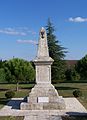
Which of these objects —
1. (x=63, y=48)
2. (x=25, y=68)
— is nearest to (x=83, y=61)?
(x=63, y=48)

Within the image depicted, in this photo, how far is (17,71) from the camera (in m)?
38.4

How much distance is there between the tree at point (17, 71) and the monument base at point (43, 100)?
18865 millimetres

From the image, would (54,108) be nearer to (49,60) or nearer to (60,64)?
(49,60)

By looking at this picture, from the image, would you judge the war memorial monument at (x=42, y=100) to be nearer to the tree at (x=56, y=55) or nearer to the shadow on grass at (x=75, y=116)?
the shadow on grass at (x=75, y=116)

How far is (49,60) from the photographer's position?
19.6 m

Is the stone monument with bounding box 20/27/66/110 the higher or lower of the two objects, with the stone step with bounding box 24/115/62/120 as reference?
higher

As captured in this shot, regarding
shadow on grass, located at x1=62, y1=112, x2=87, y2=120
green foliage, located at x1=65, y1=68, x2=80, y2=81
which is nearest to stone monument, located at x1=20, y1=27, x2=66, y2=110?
shadow on grass, located at x1=62, y1=112, x2=87, y2=120

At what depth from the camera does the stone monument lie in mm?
18922

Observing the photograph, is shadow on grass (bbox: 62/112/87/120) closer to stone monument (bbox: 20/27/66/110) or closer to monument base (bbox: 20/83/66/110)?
monument base (bbox: 20/83/66/110)

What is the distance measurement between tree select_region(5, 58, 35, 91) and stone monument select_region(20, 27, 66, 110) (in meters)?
18.7

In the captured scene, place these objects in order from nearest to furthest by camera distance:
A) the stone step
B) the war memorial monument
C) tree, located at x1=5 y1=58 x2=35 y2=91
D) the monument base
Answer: the stone step
the war memorial monument
the monument base
tree, located at x1=5 y1=58 x2=35 y2=91

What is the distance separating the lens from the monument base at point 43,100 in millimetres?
18844

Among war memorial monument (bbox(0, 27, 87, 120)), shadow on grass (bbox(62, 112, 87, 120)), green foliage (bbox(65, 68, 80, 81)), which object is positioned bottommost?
shadow on grass (bbox(62, 112, 87, 120))

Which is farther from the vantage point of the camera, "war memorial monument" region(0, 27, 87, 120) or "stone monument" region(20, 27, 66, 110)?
"stone monument" region(20, 27, 66, 110)
